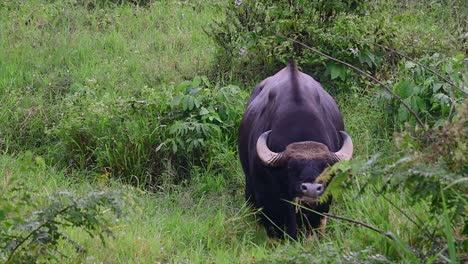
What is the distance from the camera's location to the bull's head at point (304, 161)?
6453 millimetres

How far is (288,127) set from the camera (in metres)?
7.08

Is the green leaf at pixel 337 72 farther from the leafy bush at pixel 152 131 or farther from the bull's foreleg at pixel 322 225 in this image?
the bull's foreleg at pixel 322 225

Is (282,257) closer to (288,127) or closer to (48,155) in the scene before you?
(288,127)

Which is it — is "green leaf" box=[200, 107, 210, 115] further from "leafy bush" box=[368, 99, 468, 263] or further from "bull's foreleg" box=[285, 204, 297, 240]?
"leafy bush" box=[368, 99, 468, 263]

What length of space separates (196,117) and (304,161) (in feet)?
7.09

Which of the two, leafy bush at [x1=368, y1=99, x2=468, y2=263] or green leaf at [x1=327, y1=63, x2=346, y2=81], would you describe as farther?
green leaf at [x1=327, y1=63, x2=346, y2=81]

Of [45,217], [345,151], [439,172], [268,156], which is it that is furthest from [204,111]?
[439,172]

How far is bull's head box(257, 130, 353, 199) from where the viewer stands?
21.2 ft

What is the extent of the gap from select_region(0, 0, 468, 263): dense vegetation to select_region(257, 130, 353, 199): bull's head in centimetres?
26

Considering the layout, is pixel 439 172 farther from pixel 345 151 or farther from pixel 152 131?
pixel 152 131

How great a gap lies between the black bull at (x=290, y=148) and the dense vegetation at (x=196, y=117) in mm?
214

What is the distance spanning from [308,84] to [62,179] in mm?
2327

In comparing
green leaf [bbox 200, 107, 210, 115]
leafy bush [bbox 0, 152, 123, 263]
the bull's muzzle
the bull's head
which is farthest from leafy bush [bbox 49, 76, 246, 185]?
leafy bush [bbox 0, 152, 123, 263]

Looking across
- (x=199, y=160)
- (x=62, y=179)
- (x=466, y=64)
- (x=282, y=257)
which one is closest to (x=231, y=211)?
(x=199, y=160)
